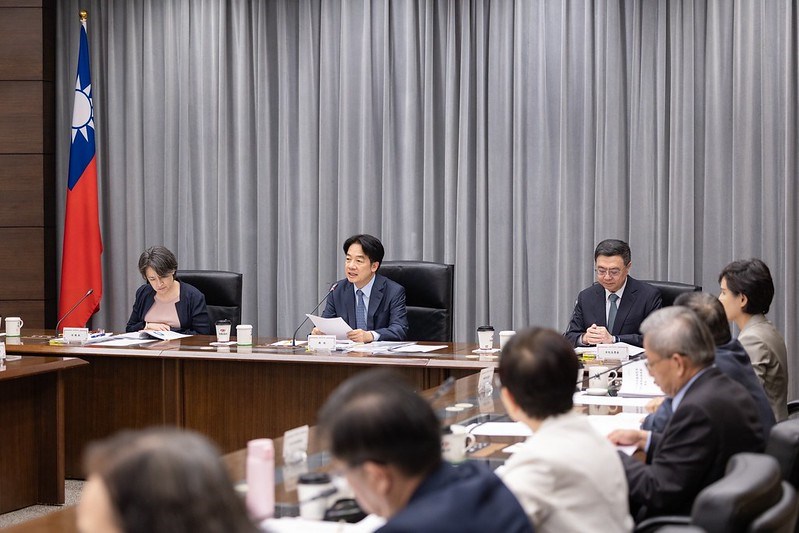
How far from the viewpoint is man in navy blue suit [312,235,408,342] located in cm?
545

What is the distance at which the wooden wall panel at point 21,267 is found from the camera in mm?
7039

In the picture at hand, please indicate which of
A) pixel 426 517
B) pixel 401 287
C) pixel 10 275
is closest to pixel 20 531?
pixel 426 517

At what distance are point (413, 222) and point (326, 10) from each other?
5.22 ft

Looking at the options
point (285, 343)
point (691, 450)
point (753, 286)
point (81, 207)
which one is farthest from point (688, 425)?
point (81, 207)

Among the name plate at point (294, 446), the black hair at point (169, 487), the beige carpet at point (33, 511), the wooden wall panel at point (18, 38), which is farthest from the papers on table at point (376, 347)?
the black hair at point (169, 487)

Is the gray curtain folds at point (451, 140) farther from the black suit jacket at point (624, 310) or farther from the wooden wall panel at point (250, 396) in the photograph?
the wooden wall panel at point (250, 396)

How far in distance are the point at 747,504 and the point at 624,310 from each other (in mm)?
3436

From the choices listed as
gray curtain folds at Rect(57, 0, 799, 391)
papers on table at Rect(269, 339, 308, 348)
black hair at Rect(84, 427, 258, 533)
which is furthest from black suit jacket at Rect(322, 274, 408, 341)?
black hair at Rect(84, 427, 258, 533)

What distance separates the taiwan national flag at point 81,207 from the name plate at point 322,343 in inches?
105

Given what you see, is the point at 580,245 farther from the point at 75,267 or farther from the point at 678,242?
the point at 75,267

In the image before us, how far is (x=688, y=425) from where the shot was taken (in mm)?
2480

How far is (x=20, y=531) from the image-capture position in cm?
194

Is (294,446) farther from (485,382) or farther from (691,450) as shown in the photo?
(485,382)

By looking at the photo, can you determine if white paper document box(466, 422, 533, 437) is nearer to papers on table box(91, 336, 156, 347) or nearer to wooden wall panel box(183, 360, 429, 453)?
wooden wall panel box(183, 360, 429, 453)
